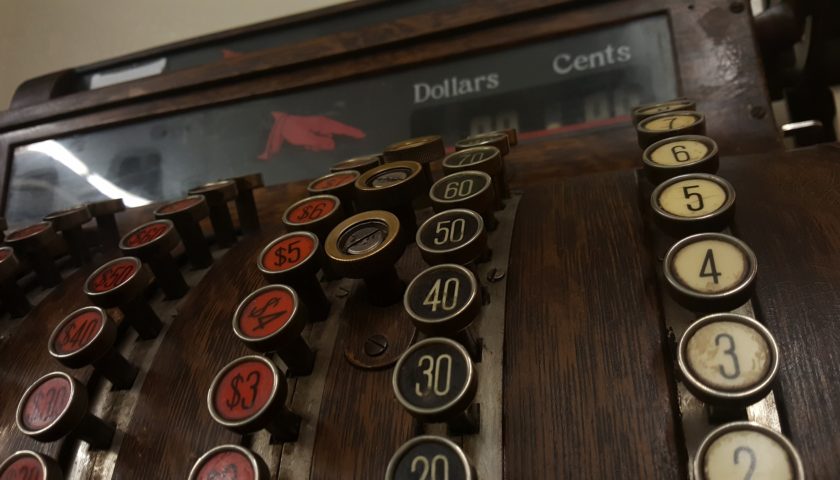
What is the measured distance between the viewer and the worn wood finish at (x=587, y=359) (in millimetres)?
568

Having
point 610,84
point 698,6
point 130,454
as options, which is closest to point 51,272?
point 130,454

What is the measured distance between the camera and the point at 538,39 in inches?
47.7

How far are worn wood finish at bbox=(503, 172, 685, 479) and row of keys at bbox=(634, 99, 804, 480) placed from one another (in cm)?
6

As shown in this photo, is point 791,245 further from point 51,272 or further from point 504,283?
point 51,272

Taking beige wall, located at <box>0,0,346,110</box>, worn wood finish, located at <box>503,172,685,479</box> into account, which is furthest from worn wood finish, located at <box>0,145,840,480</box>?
beige wall, located at <box>0,0,346,110</box>

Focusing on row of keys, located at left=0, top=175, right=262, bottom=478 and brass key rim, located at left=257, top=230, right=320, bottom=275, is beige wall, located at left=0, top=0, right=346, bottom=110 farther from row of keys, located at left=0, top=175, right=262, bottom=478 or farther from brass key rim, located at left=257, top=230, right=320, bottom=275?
brass key rim, located at left=257, top=230, right=320, bottom=275

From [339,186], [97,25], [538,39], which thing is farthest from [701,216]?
[97,25]

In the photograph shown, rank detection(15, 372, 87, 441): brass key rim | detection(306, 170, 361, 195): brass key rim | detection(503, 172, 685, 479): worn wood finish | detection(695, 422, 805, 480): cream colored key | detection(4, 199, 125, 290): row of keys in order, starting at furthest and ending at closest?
1. detection(4, 199, 125, 290): row of keys
2. detection(306, 170, 361, 195): brass key rim
3. detection(15, 372, 87, 441): brass key rim
4. detection(503, 172, 685, 479): worn wood finish
5. detection(695, 422, 805, 480): cream colored key

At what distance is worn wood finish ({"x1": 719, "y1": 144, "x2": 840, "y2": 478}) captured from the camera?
0.54m

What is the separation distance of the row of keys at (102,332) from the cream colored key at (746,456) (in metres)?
0.63

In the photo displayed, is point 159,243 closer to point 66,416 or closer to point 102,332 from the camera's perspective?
point 102,332

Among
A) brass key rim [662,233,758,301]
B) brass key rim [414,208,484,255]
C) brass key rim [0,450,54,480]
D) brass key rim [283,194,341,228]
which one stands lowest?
brass key rim [0,450,54,480]

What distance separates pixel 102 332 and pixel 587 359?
1.83 ft

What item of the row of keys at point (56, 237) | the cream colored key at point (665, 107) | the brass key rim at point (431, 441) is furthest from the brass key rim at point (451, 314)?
the row of keys at point (56, 237)
